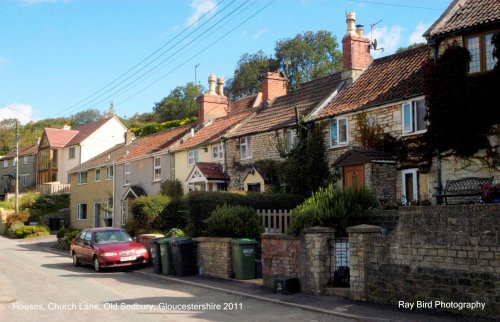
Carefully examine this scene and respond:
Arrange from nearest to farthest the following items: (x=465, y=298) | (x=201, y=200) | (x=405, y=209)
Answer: (x=465, y=298), (x=405, y=209), (x=201, y=200)

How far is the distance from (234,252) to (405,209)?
636cm

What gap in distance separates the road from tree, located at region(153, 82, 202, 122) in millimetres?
59362

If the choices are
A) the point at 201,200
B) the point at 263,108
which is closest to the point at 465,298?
the point at 201,200

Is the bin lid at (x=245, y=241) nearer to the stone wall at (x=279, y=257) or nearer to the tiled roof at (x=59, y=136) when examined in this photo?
the stone wall at (x=279, y=257)

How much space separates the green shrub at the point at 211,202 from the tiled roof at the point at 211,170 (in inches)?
312

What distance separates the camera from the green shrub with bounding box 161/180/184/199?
3372 cm

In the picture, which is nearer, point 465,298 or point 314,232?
point 465,298

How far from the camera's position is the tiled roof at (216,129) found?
32.5 m

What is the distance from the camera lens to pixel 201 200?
20.3 meters

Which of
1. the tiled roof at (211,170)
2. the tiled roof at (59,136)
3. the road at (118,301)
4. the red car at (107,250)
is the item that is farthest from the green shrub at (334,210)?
the tiled roof at (59,136)

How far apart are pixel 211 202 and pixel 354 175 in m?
5.98

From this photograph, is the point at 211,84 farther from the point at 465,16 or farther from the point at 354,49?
the point at 465,16

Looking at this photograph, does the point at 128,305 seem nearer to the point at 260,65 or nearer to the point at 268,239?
the point at 268,239

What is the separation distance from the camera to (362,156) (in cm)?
2111
